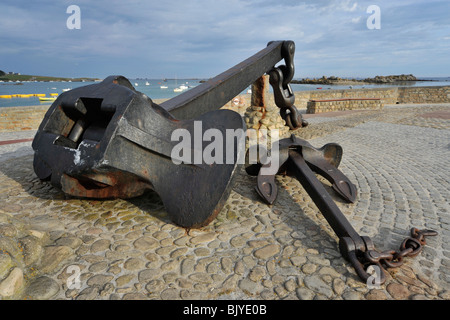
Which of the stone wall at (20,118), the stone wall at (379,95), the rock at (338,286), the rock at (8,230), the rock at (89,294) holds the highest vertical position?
the stone wall at (379,95)

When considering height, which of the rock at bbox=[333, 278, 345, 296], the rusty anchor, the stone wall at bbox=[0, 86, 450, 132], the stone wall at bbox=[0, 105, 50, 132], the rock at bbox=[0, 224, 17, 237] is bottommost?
the rock at bbox=[333, 278, 345, 296]

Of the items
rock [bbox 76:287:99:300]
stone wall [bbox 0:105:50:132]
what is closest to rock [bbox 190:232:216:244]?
rock [bbox 76:287:99:300]

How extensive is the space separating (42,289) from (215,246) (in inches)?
44.8

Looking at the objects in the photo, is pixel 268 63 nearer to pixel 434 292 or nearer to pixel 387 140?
pixel 434 292

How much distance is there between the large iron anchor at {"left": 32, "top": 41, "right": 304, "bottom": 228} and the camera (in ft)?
6.61

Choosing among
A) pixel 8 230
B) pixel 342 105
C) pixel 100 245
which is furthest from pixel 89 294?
pixel 342 105

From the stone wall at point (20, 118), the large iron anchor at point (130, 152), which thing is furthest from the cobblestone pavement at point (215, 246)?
the stone wall at point (20, 118)

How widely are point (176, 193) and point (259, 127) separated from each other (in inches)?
193

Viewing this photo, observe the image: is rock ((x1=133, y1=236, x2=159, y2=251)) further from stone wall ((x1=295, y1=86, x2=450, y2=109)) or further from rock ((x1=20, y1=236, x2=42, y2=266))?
stone wall ((x1=295, y1=86, x2=450, y2=109))

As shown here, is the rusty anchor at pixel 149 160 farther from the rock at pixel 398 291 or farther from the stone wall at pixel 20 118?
the stone wall at pixel 20 118

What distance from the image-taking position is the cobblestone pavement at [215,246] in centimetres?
168

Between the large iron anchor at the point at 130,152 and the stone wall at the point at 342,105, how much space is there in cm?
1208

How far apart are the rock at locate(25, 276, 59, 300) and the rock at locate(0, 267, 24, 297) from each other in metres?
0.06

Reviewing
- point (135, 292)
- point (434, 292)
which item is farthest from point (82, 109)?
point (434, 292)
